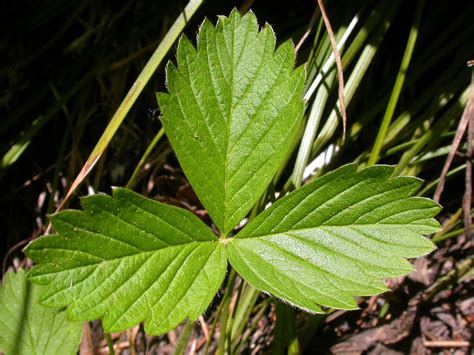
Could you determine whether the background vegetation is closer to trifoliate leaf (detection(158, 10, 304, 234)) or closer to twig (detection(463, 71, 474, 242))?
twig (detection(463, 71, 474, 242))

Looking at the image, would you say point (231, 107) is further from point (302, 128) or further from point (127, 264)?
point (127, 264)

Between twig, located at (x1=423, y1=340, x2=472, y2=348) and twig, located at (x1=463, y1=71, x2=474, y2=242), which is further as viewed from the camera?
twig, located at (x1=423, y1=340, x2=472, y2=348)

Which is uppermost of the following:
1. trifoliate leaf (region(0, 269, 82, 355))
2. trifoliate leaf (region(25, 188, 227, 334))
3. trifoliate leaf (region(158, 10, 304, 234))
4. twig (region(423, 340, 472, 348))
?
trifoliate leaf (region(158, 10, 304, 234))

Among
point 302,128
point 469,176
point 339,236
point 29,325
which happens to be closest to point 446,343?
point 469,176

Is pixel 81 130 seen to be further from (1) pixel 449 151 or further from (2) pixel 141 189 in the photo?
(1) pixel 449 151

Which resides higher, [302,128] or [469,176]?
[302,128]

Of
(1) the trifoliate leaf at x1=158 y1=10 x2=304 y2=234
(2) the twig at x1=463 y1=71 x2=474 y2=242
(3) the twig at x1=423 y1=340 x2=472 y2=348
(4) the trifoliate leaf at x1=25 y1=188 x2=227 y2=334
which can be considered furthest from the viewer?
(3) the twig at x1=423 y1=340 x2=472 y2=348

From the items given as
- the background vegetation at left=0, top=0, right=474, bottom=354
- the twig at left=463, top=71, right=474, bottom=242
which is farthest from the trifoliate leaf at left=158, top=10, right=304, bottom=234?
the twig at left=463, top=71, right=474, bottom=242

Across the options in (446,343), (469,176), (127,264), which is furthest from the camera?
(446,343)
